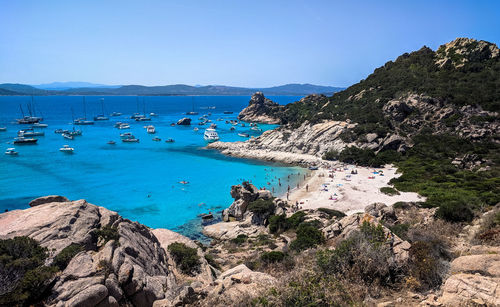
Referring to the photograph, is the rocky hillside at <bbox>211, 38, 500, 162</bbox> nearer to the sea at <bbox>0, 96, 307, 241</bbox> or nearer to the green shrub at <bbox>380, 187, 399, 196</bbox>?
the sea at <bbox>0, 96, 307, 241</bbox>

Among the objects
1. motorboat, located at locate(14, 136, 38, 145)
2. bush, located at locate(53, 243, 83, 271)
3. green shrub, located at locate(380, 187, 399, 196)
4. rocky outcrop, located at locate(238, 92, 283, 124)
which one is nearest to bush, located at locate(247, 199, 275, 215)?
green shrub, located at locate(380, 187, 399, 196)

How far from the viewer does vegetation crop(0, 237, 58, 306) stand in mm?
8371

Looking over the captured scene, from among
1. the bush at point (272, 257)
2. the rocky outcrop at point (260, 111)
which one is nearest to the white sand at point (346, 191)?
the bush at point (272, 257)

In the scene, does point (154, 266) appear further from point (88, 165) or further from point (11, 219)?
point (88, 165)

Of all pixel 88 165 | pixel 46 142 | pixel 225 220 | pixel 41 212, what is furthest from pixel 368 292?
pixel 46 142

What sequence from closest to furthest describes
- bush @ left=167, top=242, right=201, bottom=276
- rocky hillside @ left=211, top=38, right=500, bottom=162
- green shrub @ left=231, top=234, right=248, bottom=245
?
bush @ left=167, top=242, right=201, bottom=276 < green shrub @ left=231, top=234, right=248, bottom=245 < rocky hillside @ left=211, top=38, right=500, bottom=162

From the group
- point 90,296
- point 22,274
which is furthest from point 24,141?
point 90,296

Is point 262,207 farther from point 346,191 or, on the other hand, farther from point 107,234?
point 107,234

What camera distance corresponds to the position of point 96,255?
11422mm

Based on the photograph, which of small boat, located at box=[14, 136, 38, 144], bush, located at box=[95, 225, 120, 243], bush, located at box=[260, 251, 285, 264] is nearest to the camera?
bush, located at box=[95, 225, 120, 243]

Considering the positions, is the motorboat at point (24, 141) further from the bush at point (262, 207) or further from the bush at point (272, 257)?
the bush at point (272, 257)

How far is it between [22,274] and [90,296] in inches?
87.2

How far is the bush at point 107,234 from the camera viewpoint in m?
13.0

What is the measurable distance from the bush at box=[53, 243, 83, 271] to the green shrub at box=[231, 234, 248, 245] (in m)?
14.5
